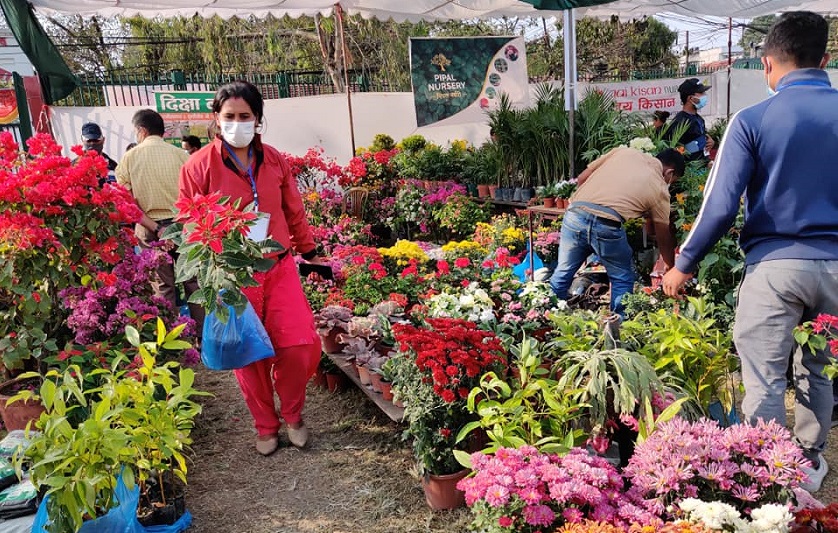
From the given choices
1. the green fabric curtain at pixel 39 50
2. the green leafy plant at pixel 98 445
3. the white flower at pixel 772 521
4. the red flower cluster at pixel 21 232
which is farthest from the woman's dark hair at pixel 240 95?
the green fabric curtain at pixel 39 50

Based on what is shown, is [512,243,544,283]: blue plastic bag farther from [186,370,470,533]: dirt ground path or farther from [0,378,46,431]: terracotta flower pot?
[0,378,46,431]: terracotta flower pot

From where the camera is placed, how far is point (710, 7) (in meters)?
9.39

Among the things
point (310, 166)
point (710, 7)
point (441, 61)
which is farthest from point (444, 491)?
point (710, 7)

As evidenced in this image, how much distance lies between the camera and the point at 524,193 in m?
6.52

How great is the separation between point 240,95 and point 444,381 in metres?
1.65

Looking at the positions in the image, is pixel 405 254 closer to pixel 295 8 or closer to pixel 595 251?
pixel 595 251

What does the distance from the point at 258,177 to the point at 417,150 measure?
5533mm

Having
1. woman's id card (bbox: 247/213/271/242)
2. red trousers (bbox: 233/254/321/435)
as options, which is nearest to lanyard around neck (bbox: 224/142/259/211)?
woman's id card (bbox: 247/213/271/242)

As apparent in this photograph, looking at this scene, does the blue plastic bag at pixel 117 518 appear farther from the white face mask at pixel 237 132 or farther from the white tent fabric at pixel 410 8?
the white tent fabric at pixel 410 8

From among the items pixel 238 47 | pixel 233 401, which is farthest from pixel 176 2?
pixel 238 47

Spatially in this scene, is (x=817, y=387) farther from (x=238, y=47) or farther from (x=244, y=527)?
(x=238, y=47)

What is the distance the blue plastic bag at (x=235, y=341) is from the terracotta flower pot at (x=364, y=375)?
2.04 feet

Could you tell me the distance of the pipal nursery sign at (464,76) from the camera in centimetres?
885

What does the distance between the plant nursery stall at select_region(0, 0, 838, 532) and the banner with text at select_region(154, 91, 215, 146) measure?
4.43 meters
